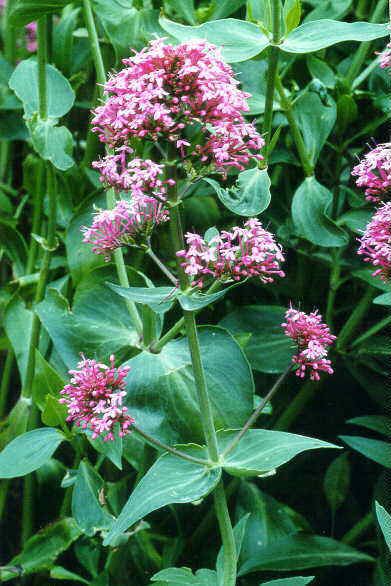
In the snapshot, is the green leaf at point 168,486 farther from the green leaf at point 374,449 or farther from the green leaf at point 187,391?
the green leaf at point 374,449

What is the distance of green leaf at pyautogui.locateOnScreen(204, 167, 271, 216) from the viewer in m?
0.67

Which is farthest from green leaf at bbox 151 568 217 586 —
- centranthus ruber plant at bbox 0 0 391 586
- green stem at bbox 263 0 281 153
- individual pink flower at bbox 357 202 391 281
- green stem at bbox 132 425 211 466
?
green stem at bbox 263 0 281 153

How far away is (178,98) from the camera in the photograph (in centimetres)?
59

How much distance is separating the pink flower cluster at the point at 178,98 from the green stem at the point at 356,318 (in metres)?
0.37

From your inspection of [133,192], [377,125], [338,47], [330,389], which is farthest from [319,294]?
[133,192]

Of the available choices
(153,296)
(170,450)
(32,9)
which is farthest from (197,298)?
(32,9)

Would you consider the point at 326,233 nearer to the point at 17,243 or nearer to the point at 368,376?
the point at 368,376

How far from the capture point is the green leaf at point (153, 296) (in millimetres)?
591

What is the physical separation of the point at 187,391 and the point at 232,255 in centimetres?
23

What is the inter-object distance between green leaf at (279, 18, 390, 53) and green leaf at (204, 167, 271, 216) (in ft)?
0.45

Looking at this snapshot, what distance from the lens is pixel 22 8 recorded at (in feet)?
2.79

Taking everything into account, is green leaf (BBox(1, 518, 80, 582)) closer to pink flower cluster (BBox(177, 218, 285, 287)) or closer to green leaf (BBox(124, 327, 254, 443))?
green leaf (BBox(124, 327, 254, 443))

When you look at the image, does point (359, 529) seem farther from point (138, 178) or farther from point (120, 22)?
point (120, 22)

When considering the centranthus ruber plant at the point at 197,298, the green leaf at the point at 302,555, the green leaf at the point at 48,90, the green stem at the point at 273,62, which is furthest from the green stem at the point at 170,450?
the green leaf at the point at 48,90
